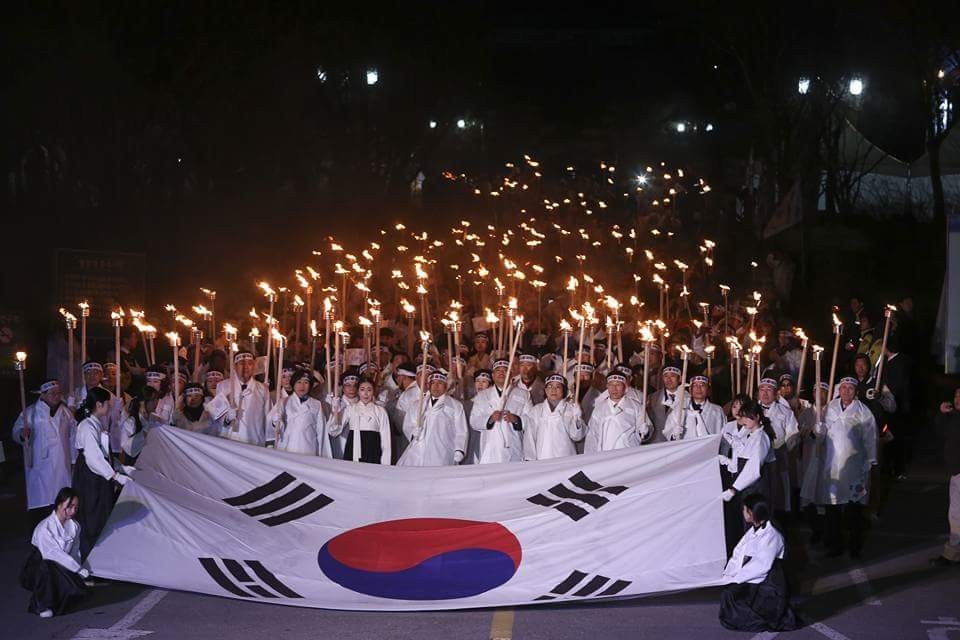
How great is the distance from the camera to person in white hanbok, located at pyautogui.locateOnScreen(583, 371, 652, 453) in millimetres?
11094

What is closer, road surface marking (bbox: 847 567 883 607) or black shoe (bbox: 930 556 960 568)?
→ road surface marking (bbox: 847 567 883 607)

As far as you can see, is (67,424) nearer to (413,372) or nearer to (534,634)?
(413,372)

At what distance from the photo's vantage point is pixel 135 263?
60.2ft

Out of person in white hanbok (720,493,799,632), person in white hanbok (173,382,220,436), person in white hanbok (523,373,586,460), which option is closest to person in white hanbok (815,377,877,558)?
person in white hanbok (523,373,586,460)

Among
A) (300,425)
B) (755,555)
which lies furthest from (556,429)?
(755,555)

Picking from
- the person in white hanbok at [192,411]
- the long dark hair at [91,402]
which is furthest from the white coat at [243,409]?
the long dark hair at [91,402]

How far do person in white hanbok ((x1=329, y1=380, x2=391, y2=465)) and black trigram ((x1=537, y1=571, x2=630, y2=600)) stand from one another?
3333mm

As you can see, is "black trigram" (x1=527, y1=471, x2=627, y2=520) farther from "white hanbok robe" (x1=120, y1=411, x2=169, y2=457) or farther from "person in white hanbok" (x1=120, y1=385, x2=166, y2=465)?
"white hanbok robe" (x1=120, y1=411, x2=169, y2=457)

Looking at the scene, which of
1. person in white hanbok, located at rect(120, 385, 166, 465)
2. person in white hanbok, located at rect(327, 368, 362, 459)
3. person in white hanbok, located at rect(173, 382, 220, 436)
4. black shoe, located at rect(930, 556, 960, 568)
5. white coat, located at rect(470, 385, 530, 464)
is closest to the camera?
person in white hanbok, located at rect(120, 385, 166, 465)

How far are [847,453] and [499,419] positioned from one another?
3115mm

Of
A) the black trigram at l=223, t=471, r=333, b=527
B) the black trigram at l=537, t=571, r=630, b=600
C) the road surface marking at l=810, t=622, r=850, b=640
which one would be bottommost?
the road surface marking at l=810, t=622, r=850, b=640

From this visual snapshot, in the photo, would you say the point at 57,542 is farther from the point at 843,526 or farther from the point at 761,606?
the point at 843,526

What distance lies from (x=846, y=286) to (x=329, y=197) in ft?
50.3

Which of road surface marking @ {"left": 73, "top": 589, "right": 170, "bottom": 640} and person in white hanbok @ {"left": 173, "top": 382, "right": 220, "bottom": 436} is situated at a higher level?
person in white hanbok @ {"left": 173, "top": 382, "right": 220, "bottom": 436}
